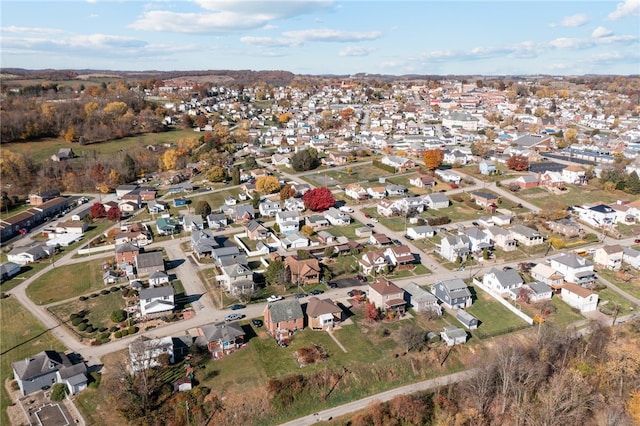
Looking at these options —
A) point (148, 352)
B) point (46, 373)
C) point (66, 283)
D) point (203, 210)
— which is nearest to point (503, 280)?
point (148, 352)

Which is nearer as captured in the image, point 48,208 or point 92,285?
point 92,285

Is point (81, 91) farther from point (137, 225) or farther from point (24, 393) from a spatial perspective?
point (24, 393)

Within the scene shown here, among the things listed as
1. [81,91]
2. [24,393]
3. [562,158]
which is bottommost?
[24,393]

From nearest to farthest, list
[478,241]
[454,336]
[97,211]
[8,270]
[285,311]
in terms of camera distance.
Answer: [454,336], [285,311], [8,270], [478,241], [97,211]

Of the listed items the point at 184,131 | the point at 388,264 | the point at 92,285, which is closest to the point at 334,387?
the point at 388,264

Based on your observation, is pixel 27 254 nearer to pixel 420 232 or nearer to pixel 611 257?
pixel 420 232

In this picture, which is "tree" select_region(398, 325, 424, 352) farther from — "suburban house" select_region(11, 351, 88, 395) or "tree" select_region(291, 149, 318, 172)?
"tree" select_region(291, 149, 318, 172)
